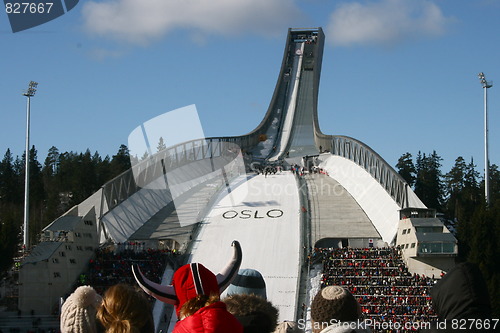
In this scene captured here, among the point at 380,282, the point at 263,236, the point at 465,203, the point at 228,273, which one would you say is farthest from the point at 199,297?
the point at 465,203

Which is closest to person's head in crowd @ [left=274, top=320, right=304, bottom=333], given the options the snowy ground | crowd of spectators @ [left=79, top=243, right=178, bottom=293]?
the snowy ground

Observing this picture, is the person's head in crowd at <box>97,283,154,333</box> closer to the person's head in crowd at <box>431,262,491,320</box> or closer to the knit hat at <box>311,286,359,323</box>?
the knit hat at <box>311,286,359,323</box>

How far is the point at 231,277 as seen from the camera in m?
4.71

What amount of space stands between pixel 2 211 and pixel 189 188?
1499 cm

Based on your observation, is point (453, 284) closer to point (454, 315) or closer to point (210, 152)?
point (454, 315)

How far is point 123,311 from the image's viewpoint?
3.54 metres

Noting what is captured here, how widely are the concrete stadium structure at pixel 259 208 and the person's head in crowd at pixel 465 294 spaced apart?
863 inches

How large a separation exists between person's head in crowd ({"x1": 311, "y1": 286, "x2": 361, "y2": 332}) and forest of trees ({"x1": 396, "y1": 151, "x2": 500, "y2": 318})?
20.1 metres

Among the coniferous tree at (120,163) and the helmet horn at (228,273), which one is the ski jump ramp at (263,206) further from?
the helmet horn at (228,273)

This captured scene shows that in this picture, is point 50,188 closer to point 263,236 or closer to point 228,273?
point 263,236

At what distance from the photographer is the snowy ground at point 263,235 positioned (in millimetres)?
27828

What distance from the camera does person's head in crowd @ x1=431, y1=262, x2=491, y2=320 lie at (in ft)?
10.4

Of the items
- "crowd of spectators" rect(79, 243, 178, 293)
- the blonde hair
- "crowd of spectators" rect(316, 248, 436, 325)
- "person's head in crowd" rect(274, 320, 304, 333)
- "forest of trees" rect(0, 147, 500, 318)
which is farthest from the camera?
"forest of trees" rect(0, 147, 500, 318)

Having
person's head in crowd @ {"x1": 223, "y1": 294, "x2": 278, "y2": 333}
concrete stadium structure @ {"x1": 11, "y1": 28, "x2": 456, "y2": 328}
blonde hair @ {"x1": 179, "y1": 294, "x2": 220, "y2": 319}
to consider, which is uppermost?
concrete stadium structure @ {"x1": 11, "y1": 28, "x2": 456, "y2": 328}
